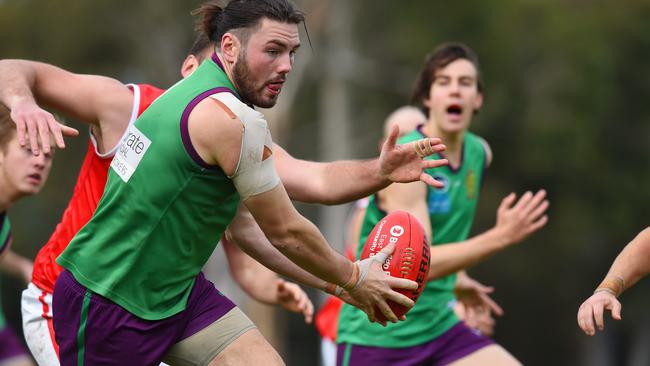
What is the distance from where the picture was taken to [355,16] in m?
27.6

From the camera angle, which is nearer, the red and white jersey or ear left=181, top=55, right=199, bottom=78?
the red and white jersey

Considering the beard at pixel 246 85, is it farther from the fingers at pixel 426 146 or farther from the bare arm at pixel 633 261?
the bare arm at pixel 633 261

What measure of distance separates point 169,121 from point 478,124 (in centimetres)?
2120

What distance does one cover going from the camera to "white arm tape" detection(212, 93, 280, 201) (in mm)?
4605

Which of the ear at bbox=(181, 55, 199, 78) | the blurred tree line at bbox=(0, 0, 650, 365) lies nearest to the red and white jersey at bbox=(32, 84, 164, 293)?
the ear at bbox=(181, 55, 199, 78)

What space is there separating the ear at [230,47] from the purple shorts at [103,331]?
1.09m

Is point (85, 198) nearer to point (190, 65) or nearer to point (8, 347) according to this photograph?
point (190, 65)

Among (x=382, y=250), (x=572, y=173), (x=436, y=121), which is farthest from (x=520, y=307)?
(x=382, y=250)

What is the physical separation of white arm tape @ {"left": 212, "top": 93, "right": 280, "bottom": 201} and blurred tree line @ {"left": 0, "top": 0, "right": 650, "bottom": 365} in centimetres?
2023

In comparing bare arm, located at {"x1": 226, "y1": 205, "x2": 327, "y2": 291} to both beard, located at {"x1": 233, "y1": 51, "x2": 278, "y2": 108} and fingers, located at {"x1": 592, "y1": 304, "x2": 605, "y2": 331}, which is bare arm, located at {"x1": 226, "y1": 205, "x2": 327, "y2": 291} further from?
fingers, located at {"x1": 592, "y1": 304, "x2": 605, "y2": 331}

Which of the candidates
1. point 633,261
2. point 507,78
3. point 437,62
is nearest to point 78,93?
point 633,261

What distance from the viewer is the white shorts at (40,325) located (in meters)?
5.79

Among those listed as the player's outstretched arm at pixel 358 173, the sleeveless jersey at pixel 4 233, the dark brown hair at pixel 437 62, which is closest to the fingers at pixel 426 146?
the player's outstretched arm at pixel 358 173

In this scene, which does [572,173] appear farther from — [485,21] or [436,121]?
[436,121]
